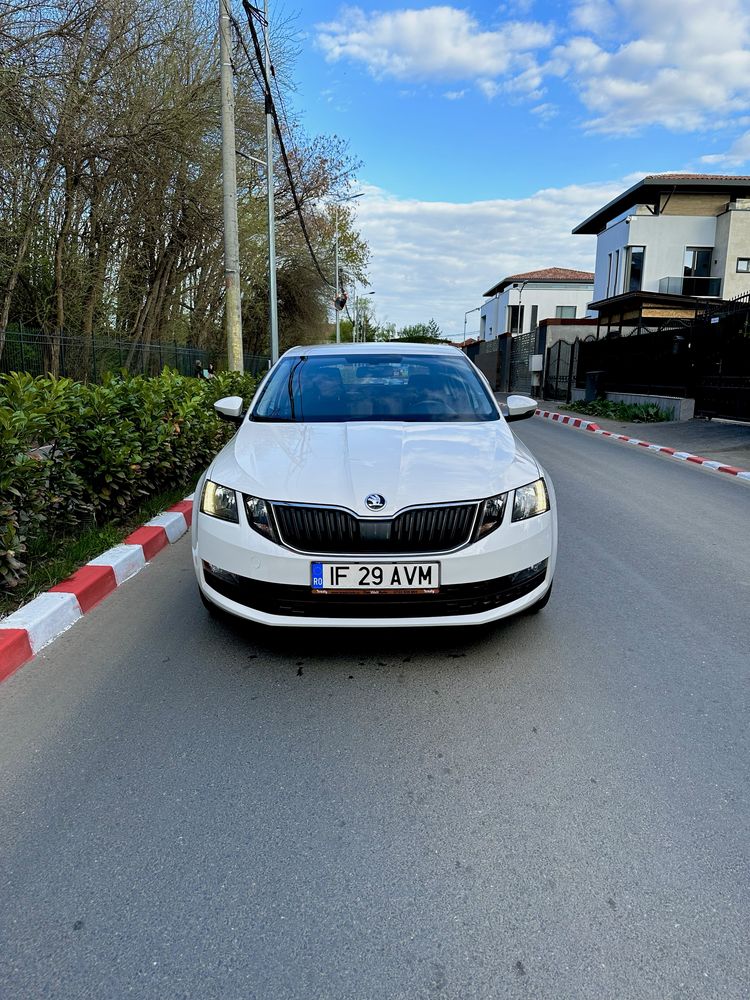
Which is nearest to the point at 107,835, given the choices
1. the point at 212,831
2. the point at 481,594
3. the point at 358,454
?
the point at 212,831

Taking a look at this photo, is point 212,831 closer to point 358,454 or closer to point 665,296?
point 358,454

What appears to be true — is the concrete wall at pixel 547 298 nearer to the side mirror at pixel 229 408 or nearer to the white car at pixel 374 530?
the side mirror at pixel 229 408

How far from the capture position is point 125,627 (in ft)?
12.6

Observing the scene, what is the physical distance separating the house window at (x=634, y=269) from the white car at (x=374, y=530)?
35323mm

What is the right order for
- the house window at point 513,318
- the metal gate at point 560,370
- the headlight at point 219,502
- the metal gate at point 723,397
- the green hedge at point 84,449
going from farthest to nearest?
the house window at point 513,318 → the metal gate at point 560,370 → the metal gate at point 723,397 → the green hedge at point 84,449 → the headlight at point 219,502

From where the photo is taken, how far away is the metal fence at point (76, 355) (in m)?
12.1

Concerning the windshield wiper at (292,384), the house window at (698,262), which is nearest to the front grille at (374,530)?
the windshield wiper at (292,384)

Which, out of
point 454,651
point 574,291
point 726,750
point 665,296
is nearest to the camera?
point 726,750

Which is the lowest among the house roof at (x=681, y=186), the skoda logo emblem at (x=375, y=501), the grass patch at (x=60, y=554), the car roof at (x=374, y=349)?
the grass patch at (x=60, y=554)

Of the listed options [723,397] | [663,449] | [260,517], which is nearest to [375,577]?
[260,517]

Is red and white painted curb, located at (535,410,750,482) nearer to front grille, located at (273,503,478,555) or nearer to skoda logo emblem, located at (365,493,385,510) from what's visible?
front grille, located at (273,503,478,555)

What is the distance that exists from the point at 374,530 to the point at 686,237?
123 ft

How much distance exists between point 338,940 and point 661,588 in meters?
3.44

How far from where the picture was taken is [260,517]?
313cm
